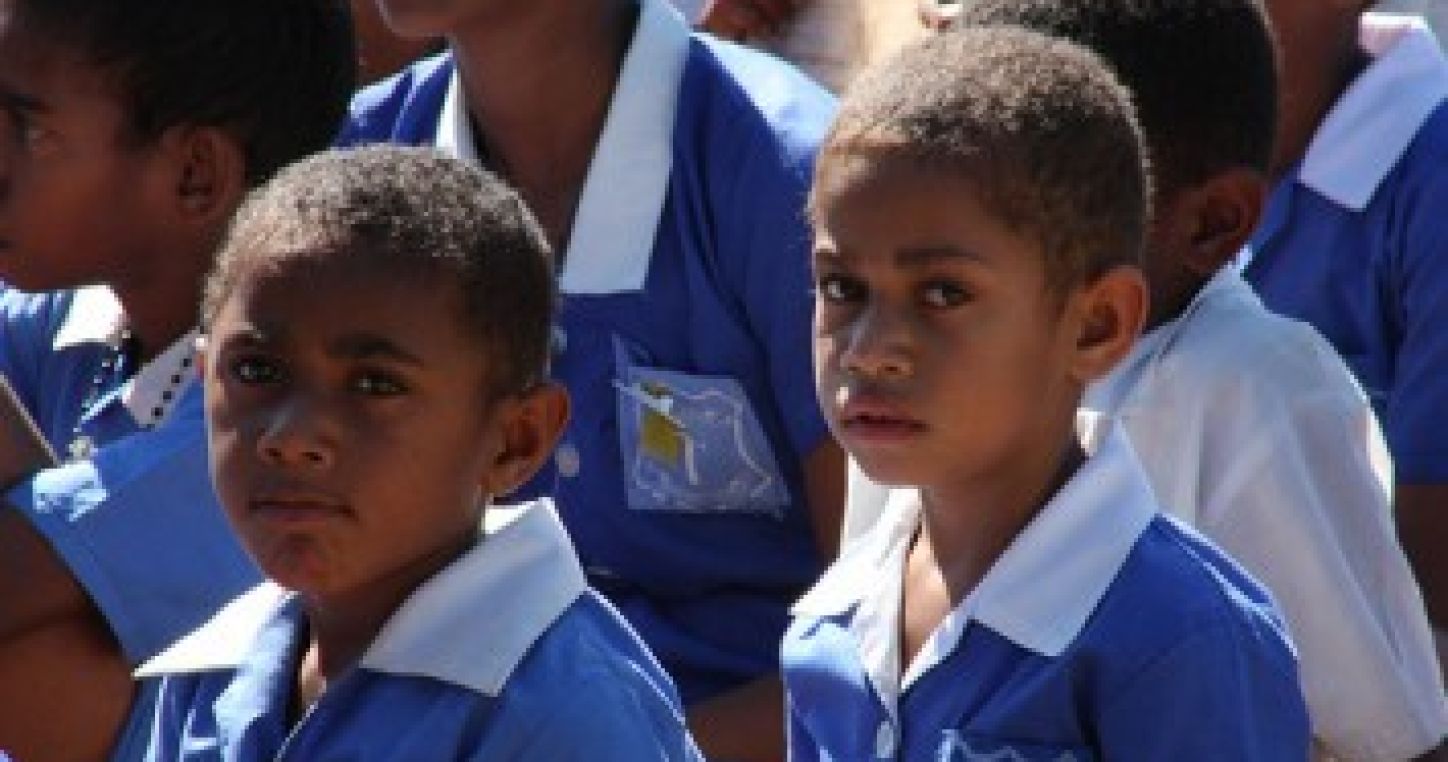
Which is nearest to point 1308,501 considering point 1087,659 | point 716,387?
point 1087,659

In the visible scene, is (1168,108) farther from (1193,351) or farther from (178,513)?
(178,513)

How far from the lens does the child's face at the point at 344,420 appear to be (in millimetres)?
2424

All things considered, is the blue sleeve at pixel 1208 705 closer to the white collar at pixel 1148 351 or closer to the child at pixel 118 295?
the white collar at pixel 1148 351

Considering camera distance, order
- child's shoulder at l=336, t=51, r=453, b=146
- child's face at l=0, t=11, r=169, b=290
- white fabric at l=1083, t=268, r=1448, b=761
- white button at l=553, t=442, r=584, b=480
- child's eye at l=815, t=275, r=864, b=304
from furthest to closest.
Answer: child's shoulder at l=336, t=51, r=453, b=146 → white button at l=553, t=442, r=584, b=480 → child's face at l=0, t=11, r=169, b=290 → white fabric at l=1083, t=268, r=1448, b=761 → child's eye at l=815, t=275, r=864, b=304

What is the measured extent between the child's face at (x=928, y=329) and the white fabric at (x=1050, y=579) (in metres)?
0.07

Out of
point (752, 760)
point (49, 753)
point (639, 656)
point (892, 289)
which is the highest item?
point (892, 289)

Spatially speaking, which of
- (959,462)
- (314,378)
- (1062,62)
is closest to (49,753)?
(314,378)

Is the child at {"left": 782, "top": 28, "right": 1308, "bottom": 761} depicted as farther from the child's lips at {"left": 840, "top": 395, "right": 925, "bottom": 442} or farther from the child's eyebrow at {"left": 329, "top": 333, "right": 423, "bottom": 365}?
the child's eyebrow at {"left": 329, "top": 333, "right": 423, "bottom": 365}

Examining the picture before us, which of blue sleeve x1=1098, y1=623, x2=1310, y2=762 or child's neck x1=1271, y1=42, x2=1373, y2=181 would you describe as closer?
blue sleeve x1=1098, y1=623, x2=1310, y2=762

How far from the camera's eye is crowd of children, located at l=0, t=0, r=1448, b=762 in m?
2.45

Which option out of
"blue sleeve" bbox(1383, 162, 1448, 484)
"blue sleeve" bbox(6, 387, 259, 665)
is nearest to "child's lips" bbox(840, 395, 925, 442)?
"blue sleeve" bbox(6, 387, 259, 665)

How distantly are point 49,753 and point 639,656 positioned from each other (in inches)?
27.7

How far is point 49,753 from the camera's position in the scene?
290cm

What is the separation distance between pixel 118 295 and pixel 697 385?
556 millimetres
